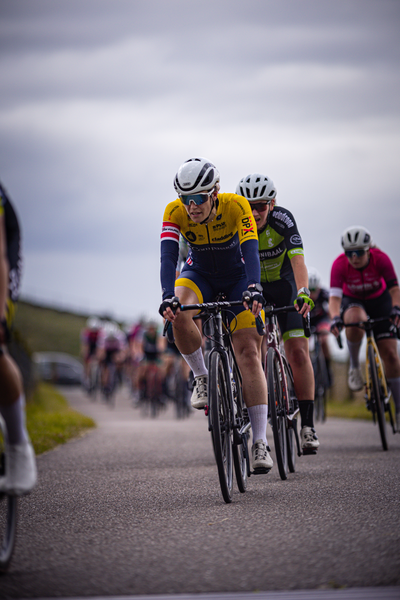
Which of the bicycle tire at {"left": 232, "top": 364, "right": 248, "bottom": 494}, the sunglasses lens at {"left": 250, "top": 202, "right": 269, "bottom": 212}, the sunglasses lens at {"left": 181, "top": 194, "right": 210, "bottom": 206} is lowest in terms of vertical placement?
the bicycle tire at {"left": 232, "top": 364, "right": 248, "bottom": 494}

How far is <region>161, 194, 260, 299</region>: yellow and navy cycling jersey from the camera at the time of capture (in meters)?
5.72

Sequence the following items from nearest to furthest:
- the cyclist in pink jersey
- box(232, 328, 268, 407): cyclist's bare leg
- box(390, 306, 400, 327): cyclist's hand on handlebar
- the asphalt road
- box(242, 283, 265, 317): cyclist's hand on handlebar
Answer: the asphalt road
box(242, 283, 265, 317): cyclist's hand on handlebar
box(232, 328, 268, 407): cyclist's bare leg
box(390, 306, 400, 327): cyclist's hand on handlebar
the cyclist in pink jersey

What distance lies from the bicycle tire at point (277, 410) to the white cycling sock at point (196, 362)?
2.33 ft

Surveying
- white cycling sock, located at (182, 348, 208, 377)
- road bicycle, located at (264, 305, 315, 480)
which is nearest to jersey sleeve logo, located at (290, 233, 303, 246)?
road bicycle, located at (264, 305, 315, 480)

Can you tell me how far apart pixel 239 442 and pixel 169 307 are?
1.08 meters

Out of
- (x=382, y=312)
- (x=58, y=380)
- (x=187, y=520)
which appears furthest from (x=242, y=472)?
(x=58, y=380)

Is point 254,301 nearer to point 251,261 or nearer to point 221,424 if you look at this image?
point 251,261

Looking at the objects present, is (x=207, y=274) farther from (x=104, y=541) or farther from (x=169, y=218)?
(x=104, y=541)

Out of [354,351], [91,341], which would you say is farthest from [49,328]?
[354,351]

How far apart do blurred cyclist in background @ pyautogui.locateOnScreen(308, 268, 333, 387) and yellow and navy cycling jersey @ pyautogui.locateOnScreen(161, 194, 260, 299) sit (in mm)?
5830

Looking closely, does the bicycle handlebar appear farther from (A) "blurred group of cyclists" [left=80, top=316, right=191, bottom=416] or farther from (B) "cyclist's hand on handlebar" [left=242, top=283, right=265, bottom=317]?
(A) "blurred group of cyclists" [left=80, top=316, right=191, bottom=416]

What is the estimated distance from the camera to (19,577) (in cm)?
340

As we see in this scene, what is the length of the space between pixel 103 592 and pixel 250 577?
2.08ft

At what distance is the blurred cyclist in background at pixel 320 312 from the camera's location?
11922mm
